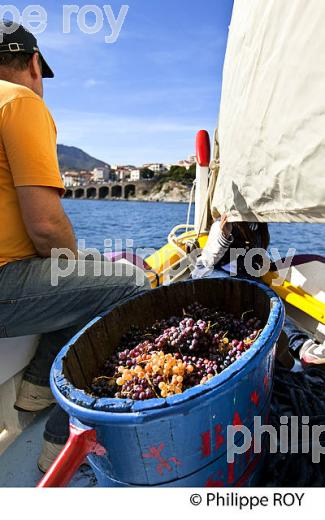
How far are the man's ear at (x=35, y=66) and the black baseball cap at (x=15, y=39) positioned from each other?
0.04m

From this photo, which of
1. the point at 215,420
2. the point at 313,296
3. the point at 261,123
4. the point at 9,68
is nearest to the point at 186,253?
the point at 313,296

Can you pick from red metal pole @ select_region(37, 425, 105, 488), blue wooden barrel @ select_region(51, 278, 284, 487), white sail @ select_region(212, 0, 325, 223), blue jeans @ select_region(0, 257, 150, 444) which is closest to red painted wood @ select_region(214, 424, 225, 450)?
blue wooden barrel @ select_region(51, 278, 284, 487)

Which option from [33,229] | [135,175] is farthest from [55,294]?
[135,175]

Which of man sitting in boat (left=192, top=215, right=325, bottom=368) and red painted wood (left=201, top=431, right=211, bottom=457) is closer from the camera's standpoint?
red painted wood (left=201, top=431, right=211, bottom=457)

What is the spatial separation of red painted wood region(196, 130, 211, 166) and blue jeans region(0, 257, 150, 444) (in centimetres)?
329

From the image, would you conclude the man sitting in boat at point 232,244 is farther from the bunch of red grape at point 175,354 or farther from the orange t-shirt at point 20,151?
the orange t-shirt at point 20,151

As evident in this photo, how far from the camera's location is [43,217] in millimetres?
1888

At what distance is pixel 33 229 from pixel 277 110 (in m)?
1.27

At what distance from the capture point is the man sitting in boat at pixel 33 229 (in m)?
1.84

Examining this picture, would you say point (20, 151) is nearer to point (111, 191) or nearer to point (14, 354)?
point (14, 354)

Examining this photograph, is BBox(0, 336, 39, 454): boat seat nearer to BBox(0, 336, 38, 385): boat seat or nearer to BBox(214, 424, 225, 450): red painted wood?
BBox(0, 336, 38, 385): boat seat

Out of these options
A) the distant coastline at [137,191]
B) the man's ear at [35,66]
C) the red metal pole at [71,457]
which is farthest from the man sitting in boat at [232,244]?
the distant coastline at [137,191]

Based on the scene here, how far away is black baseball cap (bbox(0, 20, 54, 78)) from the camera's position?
1.99 meters
